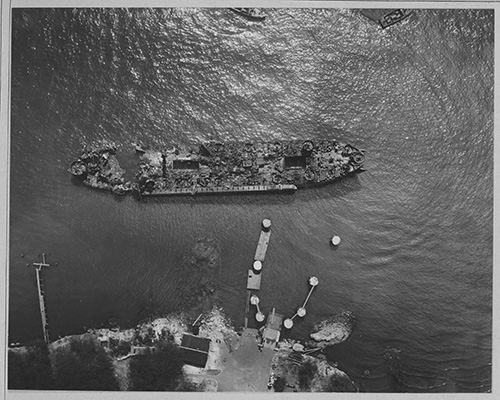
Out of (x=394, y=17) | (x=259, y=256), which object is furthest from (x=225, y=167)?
(x=394, y=17)

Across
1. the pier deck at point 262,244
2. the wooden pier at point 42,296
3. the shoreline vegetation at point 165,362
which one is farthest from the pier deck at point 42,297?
the pier deck at point 262,244

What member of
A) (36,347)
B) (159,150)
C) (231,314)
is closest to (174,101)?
(159,150)

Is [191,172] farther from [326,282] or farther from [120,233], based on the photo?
[326,282]

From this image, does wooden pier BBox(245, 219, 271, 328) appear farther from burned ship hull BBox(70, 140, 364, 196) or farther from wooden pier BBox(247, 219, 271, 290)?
burned ship hull BBox(70, 140, 364, 196)

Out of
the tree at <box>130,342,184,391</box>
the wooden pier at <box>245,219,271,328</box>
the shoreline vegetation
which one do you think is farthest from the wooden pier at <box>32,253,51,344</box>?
the wooden pier at <box>245,219,271,328</box>

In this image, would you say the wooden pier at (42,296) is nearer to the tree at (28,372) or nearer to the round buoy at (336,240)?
the tree at (28,372)

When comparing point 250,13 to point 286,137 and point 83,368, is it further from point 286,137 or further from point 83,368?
point 83,368
